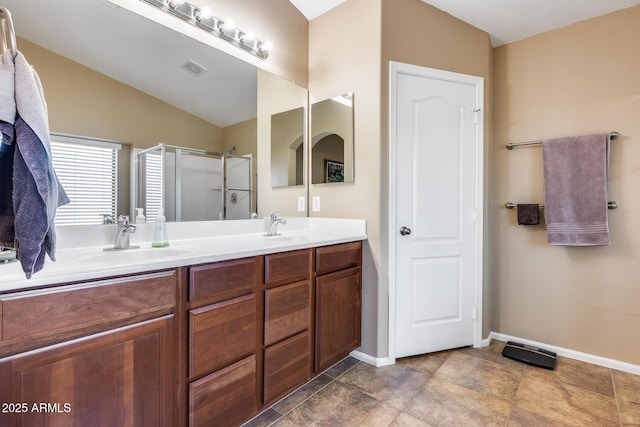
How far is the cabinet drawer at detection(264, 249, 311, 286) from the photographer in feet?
4.79

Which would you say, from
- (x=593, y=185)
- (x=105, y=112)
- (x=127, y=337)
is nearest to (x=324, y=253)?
(x=127, y=337)

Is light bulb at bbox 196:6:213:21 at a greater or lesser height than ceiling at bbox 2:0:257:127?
greater

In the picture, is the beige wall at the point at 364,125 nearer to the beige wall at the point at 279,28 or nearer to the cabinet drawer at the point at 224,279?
the beige wall at the point at 279,28

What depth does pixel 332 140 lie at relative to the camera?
228 centimetres

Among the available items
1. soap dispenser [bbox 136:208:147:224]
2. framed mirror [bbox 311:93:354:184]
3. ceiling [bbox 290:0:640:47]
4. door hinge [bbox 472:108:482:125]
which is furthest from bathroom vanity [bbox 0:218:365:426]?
ceiling [bbox 290:0:640:47]

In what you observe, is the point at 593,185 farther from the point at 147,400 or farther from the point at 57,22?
the point at 57,22

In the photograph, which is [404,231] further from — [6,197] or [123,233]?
[6,197]

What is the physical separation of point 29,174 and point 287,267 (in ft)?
3.39

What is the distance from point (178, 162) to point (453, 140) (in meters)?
1.85

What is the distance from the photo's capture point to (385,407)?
1628 millimetres

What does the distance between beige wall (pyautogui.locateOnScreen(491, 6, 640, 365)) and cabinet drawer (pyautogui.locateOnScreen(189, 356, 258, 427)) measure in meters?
2.10

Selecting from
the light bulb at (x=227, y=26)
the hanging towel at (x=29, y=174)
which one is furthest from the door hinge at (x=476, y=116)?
the hanging towel at (x=29, y=174)

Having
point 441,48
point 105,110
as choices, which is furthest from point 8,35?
point 441,48

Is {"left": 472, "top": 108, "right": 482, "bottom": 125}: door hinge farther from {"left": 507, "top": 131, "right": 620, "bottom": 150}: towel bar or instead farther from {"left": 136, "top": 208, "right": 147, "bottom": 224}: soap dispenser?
{"left": 136, "top": 208, "right": 147, "bottom": 224}: soap dispenser
